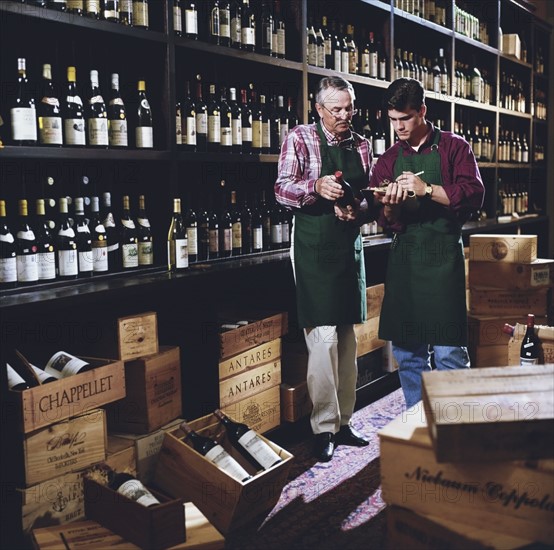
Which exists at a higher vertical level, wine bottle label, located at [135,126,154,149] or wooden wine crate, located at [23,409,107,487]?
wine bottle label, located at [135,126,154,149]

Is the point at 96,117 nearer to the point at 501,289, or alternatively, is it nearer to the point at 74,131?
the point at 74,131

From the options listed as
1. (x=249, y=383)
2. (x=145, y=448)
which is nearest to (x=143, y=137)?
(x=249, y=383)

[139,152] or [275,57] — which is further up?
[275,57]

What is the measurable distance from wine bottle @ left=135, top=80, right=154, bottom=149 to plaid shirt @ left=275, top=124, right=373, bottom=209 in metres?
0.57

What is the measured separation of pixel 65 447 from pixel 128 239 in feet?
3.32

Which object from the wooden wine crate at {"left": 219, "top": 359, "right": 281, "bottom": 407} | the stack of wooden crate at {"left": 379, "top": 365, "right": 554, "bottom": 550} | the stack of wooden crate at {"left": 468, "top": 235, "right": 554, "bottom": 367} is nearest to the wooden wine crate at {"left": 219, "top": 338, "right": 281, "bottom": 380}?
the wooden wine crate at {"left": 219, "top": 359, "right": 281, "bottom": 407}

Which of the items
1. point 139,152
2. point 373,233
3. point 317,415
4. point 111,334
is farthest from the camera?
point 373,233

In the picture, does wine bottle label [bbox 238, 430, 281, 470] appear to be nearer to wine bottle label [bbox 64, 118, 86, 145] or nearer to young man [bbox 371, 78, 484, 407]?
young man [bbox 371, 78, 484, 407]

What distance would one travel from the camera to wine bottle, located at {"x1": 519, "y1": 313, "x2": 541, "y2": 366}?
2555 millimetres

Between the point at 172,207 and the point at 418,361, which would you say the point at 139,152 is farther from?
the point at 418,361

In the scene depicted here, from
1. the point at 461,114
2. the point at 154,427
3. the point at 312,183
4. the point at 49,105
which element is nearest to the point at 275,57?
the point at 312,183

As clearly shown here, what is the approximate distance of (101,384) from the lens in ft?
7.95

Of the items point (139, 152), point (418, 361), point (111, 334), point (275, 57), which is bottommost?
point (418, 361)

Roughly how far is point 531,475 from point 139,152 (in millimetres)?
1899
